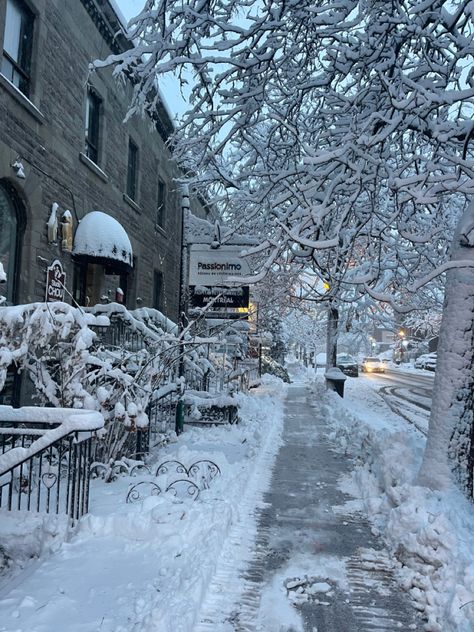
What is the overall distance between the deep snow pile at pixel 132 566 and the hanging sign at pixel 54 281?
148 inches

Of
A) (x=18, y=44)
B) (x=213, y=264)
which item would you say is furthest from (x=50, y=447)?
(x=18, y=44)

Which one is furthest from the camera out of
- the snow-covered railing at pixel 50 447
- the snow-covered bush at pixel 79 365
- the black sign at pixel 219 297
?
the black sign at pixel 219 297

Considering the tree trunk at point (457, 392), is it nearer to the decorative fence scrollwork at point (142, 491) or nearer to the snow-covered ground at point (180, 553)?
the snow-covered ground at point (180, 553)

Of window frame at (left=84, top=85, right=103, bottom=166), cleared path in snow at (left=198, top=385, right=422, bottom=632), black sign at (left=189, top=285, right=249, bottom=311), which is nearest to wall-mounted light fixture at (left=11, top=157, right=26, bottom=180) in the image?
window frame at (left=84, top=85, right=103, bottom=166)

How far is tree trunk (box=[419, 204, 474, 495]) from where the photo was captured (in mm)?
4902

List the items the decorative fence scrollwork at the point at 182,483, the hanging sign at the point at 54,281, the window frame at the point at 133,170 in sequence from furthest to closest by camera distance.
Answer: the window frame at the point at 133,170, the hanging sign at the point at 54,281, the decorative fence scrollwork at the point at 182,483

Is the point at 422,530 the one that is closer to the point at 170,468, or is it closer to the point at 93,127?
the point at 170,468

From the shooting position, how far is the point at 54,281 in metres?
8.58

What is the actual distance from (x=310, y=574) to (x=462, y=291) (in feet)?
10.2

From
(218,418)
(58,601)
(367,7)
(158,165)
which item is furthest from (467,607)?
(158,165)

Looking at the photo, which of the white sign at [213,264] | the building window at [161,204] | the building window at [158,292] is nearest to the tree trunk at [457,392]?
the white sign at [213,264]

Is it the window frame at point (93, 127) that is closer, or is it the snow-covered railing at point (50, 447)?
the snow-covered railing at point (50, 447)

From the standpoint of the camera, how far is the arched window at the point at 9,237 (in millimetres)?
7824

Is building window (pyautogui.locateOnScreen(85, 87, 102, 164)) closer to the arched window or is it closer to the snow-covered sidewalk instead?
the arched window
